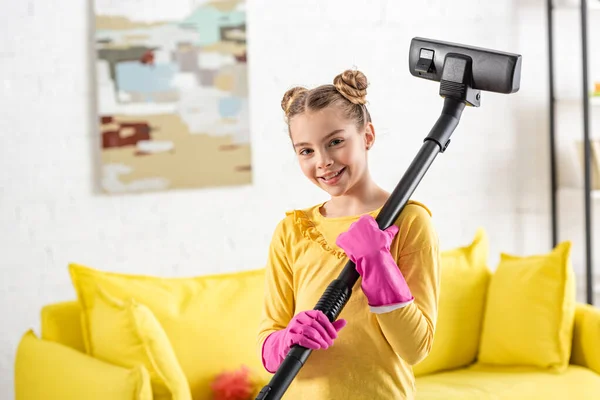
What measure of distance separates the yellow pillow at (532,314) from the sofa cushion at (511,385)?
0.18 feet

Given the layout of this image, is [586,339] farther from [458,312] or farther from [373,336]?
[373,336]

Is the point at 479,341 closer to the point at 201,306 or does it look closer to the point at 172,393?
the point at 201,306

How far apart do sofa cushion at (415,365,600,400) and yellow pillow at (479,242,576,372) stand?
53 mm

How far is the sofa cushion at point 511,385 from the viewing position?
2545mm

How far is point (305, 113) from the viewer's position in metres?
1.43

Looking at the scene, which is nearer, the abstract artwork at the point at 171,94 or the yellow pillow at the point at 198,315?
the yellow pillow at the point at 198,315

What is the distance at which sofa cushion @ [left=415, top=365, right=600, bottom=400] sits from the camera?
2545mm

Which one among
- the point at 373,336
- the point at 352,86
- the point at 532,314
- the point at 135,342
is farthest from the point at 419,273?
the point at 532,314

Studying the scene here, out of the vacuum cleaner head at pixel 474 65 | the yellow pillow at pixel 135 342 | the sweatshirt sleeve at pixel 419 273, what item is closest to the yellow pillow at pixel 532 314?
the yellow pillow at pixel 135 342

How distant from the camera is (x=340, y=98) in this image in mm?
1457

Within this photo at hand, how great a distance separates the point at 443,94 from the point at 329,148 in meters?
0.21

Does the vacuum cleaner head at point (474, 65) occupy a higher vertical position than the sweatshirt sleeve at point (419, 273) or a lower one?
higher

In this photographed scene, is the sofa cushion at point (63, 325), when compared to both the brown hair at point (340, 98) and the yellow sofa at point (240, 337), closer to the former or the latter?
the yellow sofa at point (240, 337)

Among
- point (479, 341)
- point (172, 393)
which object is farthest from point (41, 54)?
point (479, 341)
